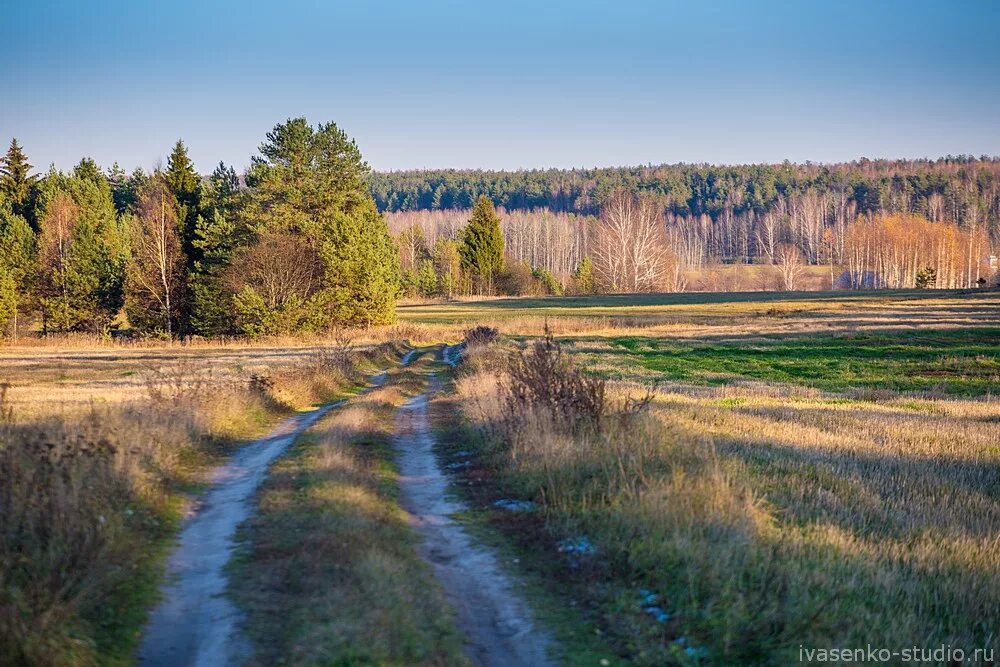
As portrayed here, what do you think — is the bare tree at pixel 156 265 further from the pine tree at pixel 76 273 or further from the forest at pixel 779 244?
the forest at pixel 779 244

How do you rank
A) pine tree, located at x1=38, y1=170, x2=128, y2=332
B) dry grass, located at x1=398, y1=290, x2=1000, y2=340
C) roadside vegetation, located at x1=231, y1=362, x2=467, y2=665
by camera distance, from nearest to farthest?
roadside vegetation, located at x1=231, y1=362, x2=467, y2=665, dry grass, located at x1=398, y1=290, x2=1000, y2=340, pine tree, located at x1=38, y1=170, x2=128, y2=332

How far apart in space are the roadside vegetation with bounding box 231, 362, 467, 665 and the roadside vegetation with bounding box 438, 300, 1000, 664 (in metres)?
1.38

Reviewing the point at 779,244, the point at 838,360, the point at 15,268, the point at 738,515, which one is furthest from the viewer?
the point at 779,244

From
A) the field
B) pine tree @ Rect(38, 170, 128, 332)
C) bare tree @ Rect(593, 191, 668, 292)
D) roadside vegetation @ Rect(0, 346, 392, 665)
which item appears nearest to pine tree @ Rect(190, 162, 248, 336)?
pine tree @ Rect(38, 170, 128, 332)

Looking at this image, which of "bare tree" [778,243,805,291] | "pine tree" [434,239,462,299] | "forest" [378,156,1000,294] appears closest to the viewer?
"pine tree" [434,239,462,299]

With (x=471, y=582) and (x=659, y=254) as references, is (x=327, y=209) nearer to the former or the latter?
(x=471, y=582)

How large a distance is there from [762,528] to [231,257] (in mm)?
47992

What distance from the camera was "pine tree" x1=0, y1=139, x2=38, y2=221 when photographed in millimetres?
76188

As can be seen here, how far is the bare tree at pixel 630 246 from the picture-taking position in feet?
339

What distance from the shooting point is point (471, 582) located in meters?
7.54

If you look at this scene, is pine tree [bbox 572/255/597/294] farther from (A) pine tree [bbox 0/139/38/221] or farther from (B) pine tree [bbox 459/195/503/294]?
(A) pine tree [bbox 0/139/38/221]

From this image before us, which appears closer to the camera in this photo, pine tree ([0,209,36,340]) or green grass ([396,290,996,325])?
pine tree ([0,209,36,340])

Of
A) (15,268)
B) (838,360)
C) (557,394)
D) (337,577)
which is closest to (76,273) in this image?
(15,268)

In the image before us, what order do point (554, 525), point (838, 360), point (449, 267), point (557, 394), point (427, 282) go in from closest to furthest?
point (554, 525) < point (557, 394) < point (838, 360) < point (427, 282) < point (449, 267)
